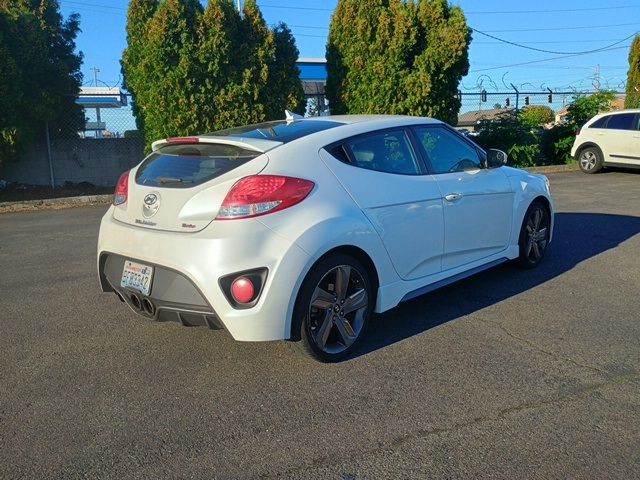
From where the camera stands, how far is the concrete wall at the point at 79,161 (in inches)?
523

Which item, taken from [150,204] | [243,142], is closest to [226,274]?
[150,204]

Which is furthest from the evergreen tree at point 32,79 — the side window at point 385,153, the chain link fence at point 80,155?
the side window at point 385,153

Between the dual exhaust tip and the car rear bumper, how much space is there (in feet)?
0.33

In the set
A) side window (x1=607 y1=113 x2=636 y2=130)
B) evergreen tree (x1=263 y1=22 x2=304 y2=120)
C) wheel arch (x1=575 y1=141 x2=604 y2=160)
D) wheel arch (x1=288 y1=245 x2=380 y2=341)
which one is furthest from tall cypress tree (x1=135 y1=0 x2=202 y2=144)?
side window (x1=607 y1=113 x2=636 y2=130)

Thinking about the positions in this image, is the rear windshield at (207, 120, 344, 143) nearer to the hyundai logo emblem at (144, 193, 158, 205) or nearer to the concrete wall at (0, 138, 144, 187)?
the hyundai logo emblem at (144, 193, 158, 205)

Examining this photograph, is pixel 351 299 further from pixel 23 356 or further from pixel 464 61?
pixel 464 61

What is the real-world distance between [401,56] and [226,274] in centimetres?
1151

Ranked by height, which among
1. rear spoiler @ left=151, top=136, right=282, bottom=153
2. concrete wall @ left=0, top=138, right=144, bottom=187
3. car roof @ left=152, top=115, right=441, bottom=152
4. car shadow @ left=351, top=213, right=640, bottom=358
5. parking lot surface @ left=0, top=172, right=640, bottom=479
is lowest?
parking lot surface @ left=0, top=172, right=640, bottom=479

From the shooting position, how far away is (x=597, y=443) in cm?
302

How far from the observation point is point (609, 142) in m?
15.4

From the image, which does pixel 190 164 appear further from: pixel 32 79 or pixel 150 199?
pixel 32 79

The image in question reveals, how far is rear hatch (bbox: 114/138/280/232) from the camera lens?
145 inches

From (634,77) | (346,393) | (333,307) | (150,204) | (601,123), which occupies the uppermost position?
(634,77)

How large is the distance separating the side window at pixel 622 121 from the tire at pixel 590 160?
69 centimetres
